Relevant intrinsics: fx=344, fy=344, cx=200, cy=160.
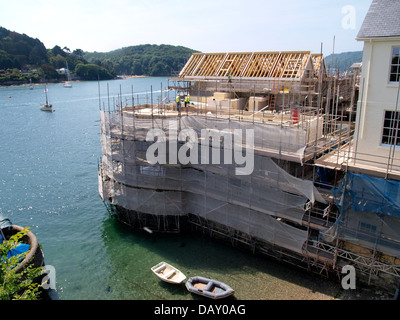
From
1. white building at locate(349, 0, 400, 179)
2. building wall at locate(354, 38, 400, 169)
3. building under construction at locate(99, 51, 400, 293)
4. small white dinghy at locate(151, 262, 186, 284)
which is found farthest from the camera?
small white dinghy at locate(151, 262, 186, 284)

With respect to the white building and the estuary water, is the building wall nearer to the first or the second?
the white building

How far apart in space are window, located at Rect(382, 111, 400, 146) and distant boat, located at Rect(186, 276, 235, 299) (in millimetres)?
12578

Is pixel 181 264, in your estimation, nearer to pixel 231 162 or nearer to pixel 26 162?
pixel 231 162

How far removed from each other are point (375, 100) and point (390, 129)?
182 cm

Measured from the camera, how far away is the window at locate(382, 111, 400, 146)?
62.4 ft

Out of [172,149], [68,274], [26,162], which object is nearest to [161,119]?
[172,149]

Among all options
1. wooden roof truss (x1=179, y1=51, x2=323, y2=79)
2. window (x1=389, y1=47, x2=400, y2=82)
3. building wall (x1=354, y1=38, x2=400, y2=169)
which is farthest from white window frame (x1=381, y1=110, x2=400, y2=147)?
wooden roof truss (x1=179, y1=51, x2=323, y2=79)

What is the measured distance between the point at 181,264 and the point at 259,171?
28.1 feet

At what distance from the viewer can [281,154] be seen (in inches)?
873

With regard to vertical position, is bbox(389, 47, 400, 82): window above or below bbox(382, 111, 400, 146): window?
above

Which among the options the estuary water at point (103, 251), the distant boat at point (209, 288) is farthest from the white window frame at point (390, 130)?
the distant boat at point (209, 288)

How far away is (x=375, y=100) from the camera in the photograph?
19.5 m

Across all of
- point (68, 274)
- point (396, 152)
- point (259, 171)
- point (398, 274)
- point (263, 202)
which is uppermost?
point (396, 152)

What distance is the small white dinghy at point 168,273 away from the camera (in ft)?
72.1
